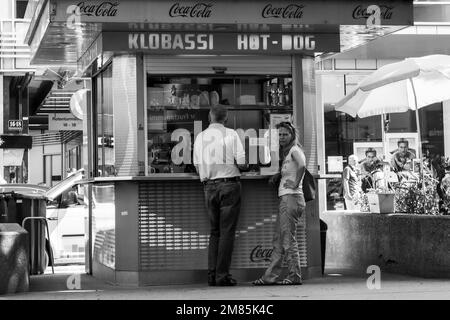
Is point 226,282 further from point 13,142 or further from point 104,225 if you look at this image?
point 13,142

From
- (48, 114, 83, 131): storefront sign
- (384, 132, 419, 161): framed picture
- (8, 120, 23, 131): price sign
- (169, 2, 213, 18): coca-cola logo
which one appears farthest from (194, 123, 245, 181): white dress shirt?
(48, 114, 83, 131): storefront sign

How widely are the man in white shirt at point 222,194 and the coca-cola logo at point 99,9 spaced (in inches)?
72.2

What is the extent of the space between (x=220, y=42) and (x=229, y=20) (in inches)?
23.8

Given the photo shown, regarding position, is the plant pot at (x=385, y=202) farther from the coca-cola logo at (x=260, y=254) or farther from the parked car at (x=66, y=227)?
the parked car at (x=66, y=227)

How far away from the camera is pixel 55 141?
41.3m

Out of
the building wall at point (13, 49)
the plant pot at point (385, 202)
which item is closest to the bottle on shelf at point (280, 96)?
the plant pot at point (385, 202)

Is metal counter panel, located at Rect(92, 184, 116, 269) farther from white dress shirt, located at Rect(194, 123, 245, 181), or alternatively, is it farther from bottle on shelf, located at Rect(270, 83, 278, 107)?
bottle on shelf, located at Rect(270, 83, 278, 107)

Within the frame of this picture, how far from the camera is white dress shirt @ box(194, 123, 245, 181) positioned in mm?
10328

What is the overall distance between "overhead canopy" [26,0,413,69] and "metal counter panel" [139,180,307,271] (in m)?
1.64

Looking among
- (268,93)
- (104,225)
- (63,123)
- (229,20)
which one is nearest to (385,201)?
(268,93)

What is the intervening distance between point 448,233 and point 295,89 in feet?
8.18

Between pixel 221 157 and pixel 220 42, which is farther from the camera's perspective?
pixel 220 42

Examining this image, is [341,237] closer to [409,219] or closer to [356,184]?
[409,219]

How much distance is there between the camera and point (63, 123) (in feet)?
95.3
